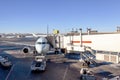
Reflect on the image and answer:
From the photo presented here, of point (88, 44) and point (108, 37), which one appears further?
point (88, 44)

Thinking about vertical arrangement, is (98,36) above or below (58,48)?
above

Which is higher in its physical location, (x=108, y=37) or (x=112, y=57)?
(x=108, y=37)

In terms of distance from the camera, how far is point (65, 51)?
59938 mm

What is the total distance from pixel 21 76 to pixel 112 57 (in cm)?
2385

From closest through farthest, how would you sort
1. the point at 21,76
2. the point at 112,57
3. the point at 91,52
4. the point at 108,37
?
1. the point at 21,76
2. the point at 108,37
3. the point at 112,57
4. the point at 91,52

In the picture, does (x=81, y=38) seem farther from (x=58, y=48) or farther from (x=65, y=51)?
(x=58, y=48)

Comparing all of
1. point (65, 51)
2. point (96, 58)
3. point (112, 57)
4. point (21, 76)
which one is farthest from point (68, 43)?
point (21, 76)

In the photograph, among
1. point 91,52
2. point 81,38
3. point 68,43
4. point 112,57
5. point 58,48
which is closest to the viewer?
point 112,57

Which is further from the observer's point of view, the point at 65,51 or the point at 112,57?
the point at 65,51

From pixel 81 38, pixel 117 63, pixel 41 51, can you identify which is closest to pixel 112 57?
pixel 117 63

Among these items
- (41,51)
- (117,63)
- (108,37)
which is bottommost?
(117,63)

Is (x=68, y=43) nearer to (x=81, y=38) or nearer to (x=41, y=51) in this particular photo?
(x=81, y=38)

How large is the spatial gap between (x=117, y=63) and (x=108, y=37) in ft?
23.0

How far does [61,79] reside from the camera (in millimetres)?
29203
